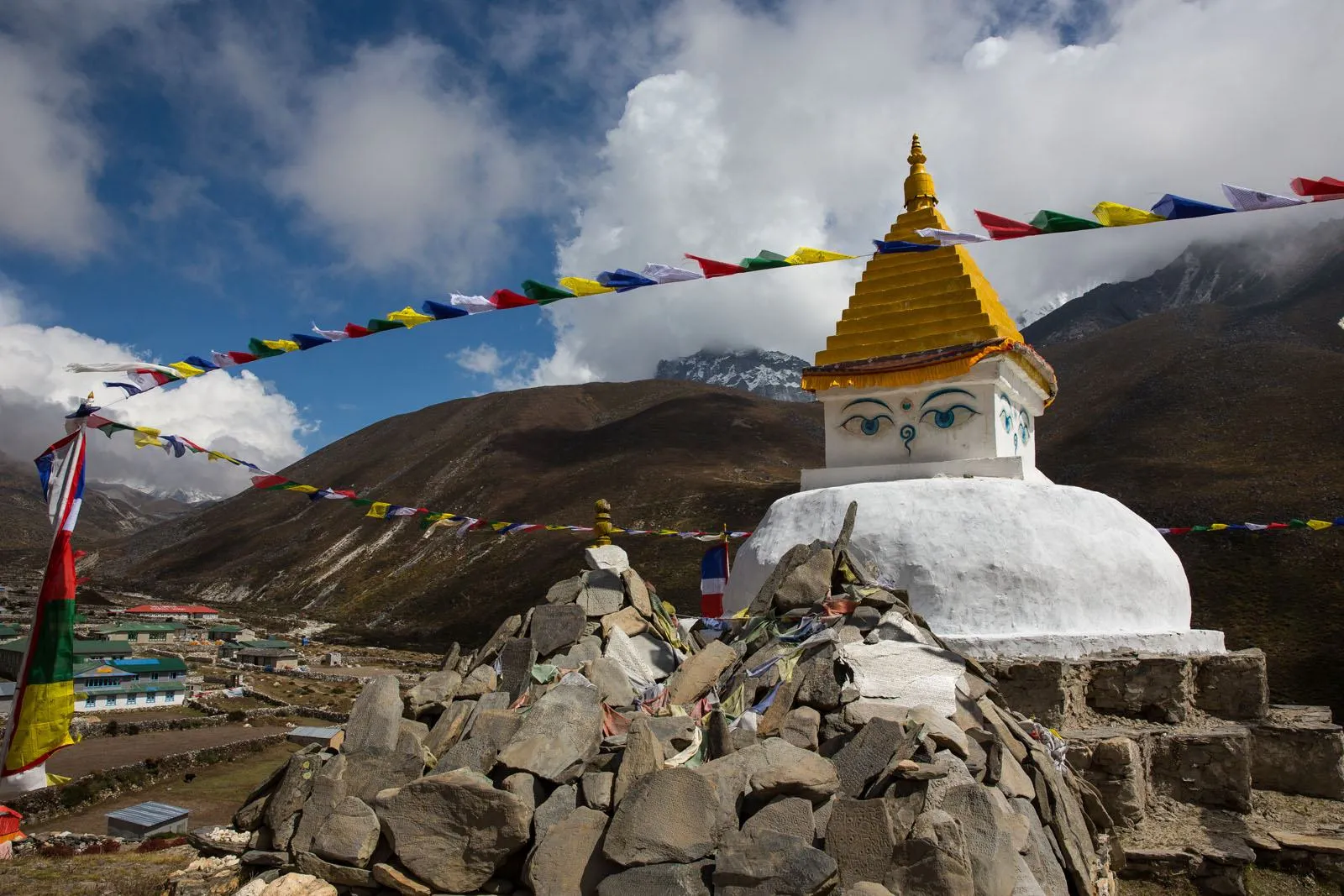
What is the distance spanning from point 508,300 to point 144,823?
12.8 metres

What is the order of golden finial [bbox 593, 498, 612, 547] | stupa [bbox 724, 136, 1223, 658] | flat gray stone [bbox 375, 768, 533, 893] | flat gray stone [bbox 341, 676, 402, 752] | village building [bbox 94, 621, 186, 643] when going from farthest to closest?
village building [bbox 94, 621, 186, 643] → golden finial [bbox 593, 498, 612, 547] → stupa [bbox 724, 136, 1223, 658] → flat gray stone [bbox 341, 676, 402, 752] → flat gray stone [bbox 375, 768, 533, 893]

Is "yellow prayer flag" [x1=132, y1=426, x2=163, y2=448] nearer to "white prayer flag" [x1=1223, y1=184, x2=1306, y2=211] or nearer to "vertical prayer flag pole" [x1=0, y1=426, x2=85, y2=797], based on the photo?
"vertical prayer flag pole" [x1=0, y1=426, x2=85, y2=797]

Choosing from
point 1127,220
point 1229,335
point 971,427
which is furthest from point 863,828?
point 1229,335

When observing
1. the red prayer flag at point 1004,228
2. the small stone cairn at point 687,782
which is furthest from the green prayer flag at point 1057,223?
the small stone cairn at point 687,782

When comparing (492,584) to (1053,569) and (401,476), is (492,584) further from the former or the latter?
(1053,569)

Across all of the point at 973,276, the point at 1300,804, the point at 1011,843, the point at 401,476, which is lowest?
the point at 1300,804

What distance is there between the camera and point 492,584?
164 feet

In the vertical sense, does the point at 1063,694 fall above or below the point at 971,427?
below

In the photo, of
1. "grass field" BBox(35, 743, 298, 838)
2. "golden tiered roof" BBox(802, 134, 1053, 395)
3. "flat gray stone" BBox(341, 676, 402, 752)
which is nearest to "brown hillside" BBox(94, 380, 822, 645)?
"grass field" BBox(35, 743, 298, 838)

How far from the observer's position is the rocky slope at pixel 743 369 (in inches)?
6990

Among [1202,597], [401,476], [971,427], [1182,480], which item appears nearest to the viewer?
[971,427]

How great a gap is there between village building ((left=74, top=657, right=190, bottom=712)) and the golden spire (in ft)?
96.3

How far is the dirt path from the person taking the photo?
20.8 meters

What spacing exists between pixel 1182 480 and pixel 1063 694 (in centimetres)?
3010
